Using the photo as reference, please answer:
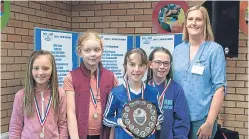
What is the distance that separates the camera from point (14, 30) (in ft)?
12.6

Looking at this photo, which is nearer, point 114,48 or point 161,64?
point 161,64

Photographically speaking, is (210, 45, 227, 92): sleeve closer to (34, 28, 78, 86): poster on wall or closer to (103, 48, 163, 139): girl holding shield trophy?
(103, 48, 163, 139): girl holding shield trophy

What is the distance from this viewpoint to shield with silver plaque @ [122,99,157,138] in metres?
2.23

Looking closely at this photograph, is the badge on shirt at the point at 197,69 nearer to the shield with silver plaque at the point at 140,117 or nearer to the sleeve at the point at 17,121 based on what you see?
the shield with silver plaque at the point at 140,117

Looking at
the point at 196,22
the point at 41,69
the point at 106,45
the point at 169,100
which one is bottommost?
the point at 169,100

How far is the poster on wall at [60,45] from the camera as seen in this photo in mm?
3239

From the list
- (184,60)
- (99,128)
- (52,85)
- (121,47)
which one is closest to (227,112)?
(121,47)

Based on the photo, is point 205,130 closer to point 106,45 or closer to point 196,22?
point 196,22

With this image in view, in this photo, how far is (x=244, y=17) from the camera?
4168 millimetres

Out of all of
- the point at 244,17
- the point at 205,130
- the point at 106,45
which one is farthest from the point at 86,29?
the point at 205,130

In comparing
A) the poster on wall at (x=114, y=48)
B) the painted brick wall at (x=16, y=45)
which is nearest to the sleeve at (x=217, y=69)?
the poster on wall at (x=114, y=48)

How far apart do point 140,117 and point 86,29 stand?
2.83 meters

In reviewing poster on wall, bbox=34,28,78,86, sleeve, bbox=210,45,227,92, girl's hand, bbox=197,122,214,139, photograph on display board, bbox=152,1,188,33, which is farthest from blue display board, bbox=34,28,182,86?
girl's hand, bbox=197,122,214,139

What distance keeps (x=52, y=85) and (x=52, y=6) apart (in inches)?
91.2
